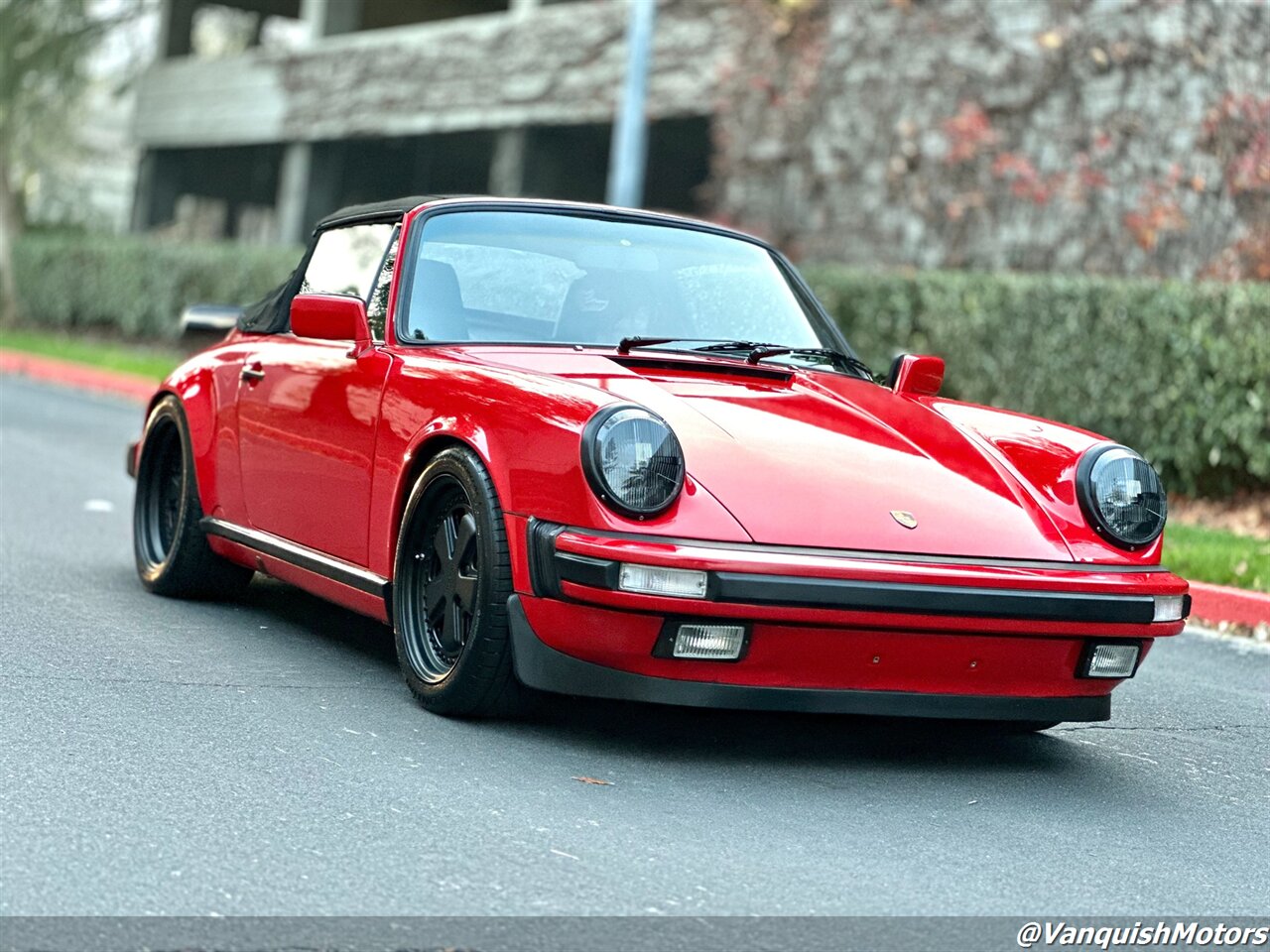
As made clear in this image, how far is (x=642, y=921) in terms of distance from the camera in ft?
11.0

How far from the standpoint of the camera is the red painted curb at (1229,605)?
25.6 ft

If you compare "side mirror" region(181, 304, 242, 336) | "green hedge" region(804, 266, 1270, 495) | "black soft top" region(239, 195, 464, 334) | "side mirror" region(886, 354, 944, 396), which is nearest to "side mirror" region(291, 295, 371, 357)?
"black soft top" region(239, 195, 464, 334)

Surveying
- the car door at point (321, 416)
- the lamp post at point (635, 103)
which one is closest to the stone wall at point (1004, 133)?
the lamp post at point (635, 103)

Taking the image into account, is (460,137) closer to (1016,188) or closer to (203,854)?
(1016,188)

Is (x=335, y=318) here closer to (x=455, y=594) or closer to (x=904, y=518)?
(x=455, y=594)

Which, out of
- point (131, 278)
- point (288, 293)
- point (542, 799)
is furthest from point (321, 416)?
point (131, 278)

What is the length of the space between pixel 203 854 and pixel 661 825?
95cm

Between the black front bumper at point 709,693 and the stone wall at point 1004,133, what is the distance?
938 cm

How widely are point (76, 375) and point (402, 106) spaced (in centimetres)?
828

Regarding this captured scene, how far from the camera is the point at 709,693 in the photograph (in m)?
4.37

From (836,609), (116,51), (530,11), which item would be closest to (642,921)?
(836,609)

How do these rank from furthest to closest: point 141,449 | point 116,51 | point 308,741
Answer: point 116,51 < point 141,449 < point 308,741

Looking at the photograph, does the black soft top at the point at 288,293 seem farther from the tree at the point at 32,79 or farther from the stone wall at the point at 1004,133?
the tree at the point at 32,79

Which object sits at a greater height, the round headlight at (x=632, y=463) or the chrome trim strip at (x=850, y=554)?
the round headlight at (x=632, y=463)
